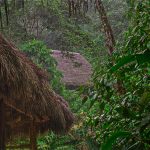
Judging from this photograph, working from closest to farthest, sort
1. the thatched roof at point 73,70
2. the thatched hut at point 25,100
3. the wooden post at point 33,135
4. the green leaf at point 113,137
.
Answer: the green leaf at point 113,137
the thatched hut at point 25,100
the wooden post at point 33,135
the thatched roof at point 73,70

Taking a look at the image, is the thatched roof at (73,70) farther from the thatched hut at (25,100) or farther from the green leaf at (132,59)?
the green leaf at (132,59)

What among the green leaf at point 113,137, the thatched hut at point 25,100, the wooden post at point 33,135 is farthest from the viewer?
the wooden post at point 33,135

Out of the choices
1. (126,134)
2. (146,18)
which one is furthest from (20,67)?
(126,134)

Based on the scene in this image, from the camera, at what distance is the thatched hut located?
479 cm

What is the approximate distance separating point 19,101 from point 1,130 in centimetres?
70

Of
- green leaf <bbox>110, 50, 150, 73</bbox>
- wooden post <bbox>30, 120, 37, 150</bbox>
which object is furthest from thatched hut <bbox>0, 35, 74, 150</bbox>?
green leaf <bbox>110, 50, 150, 73</bbox>

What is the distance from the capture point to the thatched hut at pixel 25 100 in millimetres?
4789

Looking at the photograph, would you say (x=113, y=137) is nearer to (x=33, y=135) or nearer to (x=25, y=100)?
(x=25, y=100)

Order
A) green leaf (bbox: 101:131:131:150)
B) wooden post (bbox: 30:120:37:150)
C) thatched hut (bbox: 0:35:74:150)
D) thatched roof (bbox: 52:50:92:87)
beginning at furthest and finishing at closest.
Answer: thatched roof (bbox: 52:50:92:87), wooden post (bbox: 30:120:37:150), thatched hut (bbox: 0:35:74:150), green leaf (bbox: 101:131:131:150)

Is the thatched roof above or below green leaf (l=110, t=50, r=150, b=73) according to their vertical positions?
below

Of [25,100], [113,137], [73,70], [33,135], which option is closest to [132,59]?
[113,137]

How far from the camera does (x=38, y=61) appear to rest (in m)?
11.0

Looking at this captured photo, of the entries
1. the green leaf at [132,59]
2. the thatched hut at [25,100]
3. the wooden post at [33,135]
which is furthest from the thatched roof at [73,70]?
the green leaf at [132,59]

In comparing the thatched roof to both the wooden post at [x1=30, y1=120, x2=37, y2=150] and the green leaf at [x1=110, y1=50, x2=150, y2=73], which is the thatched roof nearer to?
the wooden post at [x1=30, y1=120, x2=37, y2=150]
